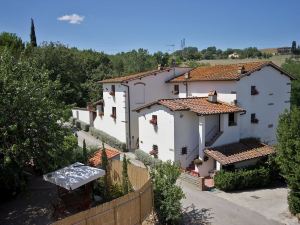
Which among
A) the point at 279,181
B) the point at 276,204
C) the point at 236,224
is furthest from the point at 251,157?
the point at 236,224

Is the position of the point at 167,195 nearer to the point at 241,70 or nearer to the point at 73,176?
the point at 73,176

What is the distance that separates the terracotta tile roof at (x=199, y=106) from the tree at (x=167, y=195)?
10368 millimetres

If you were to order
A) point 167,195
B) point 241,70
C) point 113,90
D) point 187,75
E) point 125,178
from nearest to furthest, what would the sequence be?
point 167,195 → point 125,178 → point 241,70 → point 187,75 → point 113,90

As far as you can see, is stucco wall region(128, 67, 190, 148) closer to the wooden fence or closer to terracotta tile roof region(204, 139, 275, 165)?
terracotta tile roof region(204, 139, 275, 165)

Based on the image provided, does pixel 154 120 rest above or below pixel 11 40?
below

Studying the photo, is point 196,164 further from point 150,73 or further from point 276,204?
point 150,73

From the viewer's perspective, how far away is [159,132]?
31047 millimetres

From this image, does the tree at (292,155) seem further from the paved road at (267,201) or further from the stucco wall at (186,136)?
the stucco wall at (186,136)

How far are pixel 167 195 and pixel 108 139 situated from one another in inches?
863

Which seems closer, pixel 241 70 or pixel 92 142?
pixel 241 70

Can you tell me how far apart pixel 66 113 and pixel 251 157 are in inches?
612

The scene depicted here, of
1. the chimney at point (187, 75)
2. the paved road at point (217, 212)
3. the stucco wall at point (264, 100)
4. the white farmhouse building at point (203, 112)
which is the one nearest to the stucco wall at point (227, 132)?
the white farmhouse building at point (203, 112)

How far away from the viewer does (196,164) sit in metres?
28.7

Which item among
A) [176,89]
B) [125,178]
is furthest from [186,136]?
[125,178]
